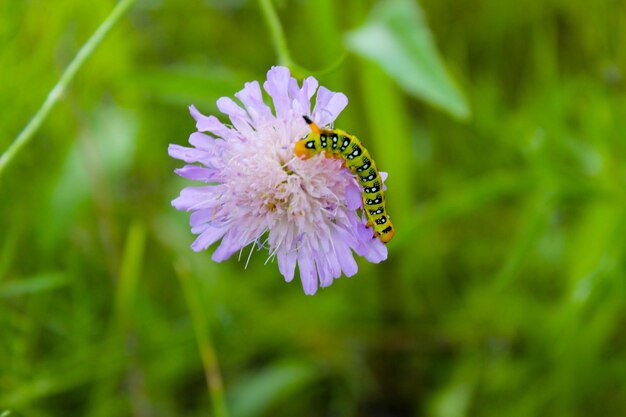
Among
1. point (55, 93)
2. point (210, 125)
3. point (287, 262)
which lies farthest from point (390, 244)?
point (55, 93)

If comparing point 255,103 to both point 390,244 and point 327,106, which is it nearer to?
point 327,106

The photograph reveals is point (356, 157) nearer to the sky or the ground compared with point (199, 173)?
nearer to the ground

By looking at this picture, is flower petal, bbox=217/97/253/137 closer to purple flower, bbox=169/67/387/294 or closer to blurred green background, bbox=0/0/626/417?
purple flower, bbox=169/67/387/294

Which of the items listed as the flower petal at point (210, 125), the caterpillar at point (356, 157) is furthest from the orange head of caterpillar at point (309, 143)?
the flower petal at point (210, 125)

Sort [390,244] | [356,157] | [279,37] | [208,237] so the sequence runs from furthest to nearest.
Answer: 1. [390,244]
2. [279,37]
3. [208,237]
4. [356,157]

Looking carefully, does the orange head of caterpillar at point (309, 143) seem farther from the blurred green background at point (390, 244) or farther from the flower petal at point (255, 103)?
the blurred green background at point (390, 244)

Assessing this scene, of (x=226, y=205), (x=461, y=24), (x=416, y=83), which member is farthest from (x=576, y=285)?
(x=461, y=24)
